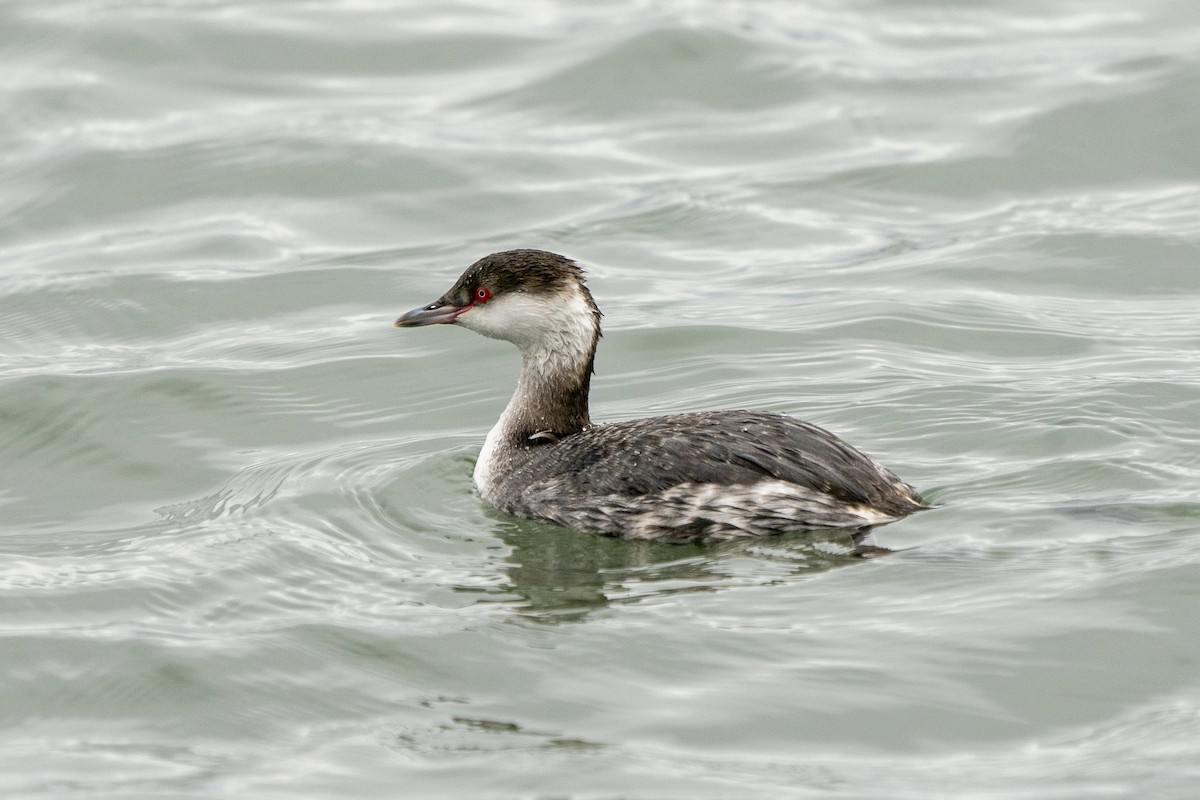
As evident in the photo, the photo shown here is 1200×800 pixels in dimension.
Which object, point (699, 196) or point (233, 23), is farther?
point (233, 23)

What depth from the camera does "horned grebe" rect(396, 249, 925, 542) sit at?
8125 millimetres

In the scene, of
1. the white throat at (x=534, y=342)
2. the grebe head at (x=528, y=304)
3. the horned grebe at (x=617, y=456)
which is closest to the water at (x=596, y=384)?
the horned grebe at (x=617, y=456)

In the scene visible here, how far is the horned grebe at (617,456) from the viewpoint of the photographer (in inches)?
320

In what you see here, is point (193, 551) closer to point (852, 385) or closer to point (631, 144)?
point (852, 385)

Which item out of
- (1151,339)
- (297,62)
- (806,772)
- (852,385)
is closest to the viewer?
(806,772)

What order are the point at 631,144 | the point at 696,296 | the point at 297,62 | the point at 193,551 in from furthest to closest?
the point at 297,62, the point at 631,144, the point at 696,296, the point at 193,551

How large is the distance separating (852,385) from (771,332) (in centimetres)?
119

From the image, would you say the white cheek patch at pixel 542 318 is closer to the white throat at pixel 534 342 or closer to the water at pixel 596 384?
the white throat at pixel 534 342

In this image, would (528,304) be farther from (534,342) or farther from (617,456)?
(617,456)

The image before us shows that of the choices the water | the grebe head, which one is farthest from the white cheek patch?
the water

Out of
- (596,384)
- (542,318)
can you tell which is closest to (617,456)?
(542,318)

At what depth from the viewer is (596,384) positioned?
36.1 feet

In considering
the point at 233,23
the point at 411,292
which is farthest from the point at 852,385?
the point at 233,23

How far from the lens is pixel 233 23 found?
17.7 metres
